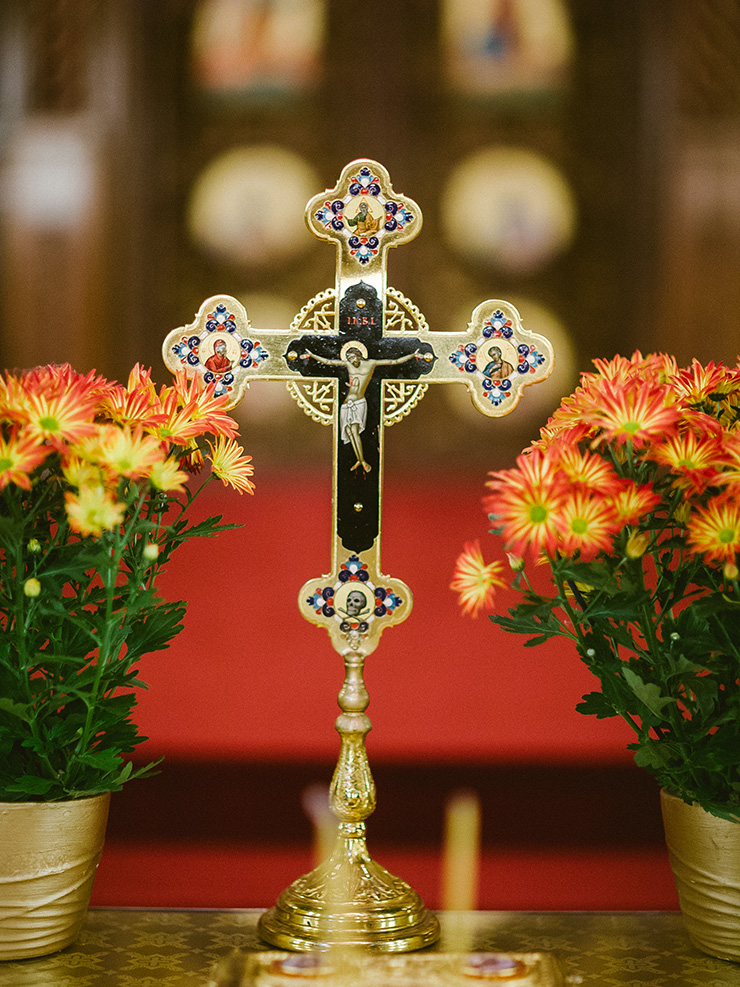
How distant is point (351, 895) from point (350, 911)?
1 cm

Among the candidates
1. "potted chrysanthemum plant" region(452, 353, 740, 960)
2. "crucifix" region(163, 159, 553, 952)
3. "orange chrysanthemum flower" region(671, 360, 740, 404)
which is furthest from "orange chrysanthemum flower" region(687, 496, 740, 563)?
"crucifix" region(163, 159, 553, 952)

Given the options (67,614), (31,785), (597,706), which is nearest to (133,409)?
(67,614)

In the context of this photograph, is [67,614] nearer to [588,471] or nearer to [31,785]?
[31,785]

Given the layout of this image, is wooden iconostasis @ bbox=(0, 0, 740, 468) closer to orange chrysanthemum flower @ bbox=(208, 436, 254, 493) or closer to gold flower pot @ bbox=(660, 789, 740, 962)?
orange chrysanthemum flower @ bbox=(208, 436, 254, 493)

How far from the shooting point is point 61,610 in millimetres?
660

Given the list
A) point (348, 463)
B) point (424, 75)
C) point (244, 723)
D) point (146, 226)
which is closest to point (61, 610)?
point (348, 463)

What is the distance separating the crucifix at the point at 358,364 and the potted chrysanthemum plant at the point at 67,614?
4.4 inches

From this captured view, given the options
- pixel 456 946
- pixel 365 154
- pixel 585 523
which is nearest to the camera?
pixel 585 523

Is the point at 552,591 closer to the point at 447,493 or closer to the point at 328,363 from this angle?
the point at 447,493

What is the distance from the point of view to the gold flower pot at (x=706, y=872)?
0.67 metres

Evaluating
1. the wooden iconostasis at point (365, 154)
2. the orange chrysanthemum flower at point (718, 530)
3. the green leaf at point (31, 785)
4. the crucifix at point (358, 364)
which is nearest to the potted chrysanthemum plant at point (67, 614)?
the green leaf at point (31, 785)

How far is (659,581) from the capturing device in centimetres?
70

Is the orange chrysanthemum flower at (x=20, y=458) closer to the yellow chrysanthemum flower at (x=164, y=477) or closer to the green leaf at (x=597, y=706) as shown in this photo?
the yellow chrysanthemum flower at (x=164, y=477)

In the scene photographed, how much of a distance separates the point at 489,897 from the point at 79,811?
517 millimetres
